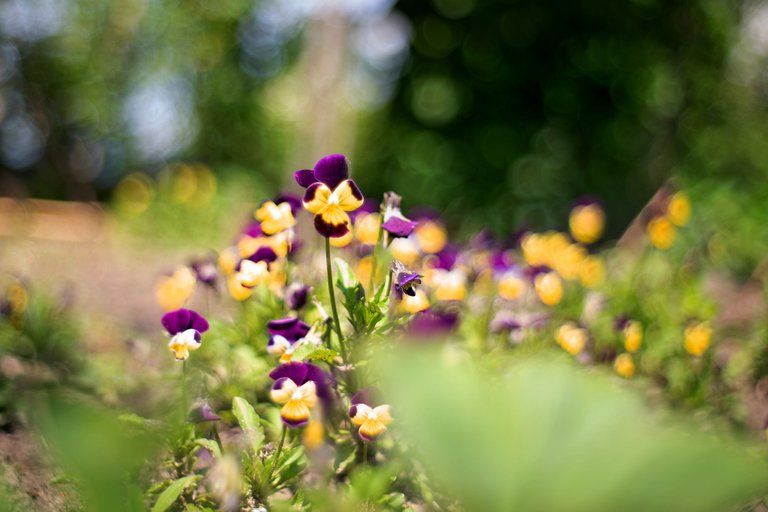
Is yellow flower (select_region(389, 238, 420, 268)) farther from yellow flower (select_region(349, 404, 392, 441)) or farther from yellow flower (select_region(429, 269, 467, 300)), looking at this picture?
yellow flower (select_region(349, 404, 392, 441))

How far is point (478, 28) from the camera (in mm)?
7410

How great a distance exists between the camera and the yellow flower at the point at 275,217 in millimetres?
1815

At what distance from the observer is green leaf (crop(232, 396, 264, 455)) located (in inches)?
59.8

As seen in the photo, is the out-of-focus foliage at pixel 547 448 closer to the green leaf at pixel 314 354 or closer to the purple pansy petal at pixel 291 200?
the green leaf at pixel 314 354

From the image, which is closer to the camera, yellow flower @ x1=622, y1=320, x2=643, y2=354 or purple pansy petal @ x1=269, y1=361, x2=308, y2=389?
purple pansy petal @ x1=269, y1=361, x2=308, y2=389

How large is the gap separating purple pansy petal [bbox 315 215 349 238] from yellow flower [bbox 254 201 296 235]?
344mm

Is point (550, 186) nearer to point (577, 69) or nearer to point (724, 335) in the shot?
point (577, 69)

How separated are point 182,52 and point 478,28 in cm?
426

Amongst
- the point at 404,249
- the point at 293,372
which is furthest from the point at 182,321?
the point at 404,249

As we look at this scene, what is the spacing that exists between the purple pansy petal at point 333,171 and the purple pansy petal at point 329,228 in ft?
0.25

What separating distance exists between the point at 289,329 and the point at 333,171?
15.7 inches

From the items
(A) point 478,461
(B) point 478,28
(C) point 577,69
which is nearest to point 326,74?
(B) point 478,28

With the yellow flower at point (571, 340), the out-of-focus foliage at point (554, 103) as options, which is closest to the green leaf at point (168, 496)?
the yellow flower at point (571, 340)

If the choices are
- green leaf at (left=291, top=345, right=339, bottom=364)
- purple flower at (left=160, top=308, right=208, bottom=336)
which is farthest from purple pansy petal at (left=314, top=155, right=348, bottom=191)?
purple flower at (left=160, top=308, right=208, bottom=336)
